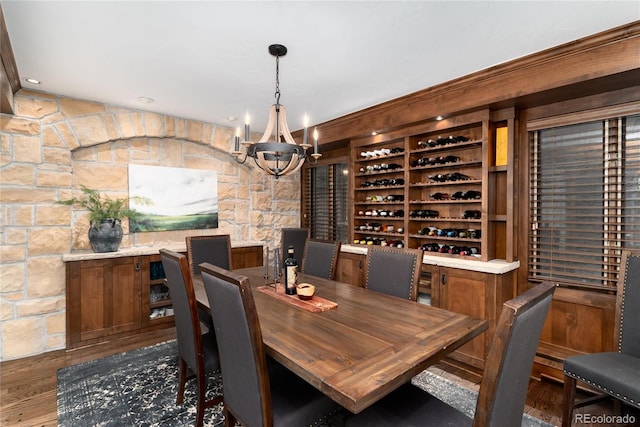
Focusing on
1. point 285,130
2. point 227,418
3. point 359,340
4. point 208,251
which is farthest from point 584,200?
point 208,251

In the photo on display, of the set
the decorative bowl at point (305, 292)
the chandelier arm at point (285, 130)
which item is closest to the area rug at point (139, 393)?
the decorative bowl at point (305, 292)

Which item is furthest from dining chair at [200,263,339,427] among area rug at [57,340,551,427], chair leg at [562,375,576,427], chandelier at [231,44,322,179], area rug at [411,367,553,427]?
chair leg at [562,375,576,427]

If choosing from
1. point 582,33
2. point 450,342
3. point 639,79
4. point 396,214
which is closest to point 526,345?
point 450,342

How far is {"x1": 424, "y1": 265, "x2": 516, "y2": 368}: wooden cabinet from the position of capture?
8.59 ft

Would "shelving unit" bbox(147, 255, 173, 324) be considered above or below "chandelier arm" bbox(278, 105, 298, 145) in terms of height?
below

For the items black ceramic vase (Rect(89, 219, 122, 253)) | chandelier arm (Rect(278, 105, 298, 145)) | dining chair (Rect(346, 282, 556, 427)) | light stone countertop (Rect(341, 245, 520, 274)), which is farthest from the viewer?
black ceramic vase (Rect(89, 219, 122, 253))

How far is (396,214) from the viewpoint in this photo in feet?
12.1

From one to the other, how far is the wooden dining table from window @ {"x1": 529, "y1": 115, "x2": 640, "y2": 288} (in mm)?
1504

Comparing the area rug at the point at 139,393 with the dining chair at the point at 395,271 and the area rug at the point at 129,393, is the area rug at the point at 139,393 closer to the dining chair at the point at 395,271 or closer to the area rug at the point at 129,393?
the area rug at the point at 129,393

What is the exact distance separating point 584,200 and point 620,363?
4.12ft

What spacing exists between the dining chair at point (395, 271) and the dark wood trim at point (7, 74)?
2810 millimetres

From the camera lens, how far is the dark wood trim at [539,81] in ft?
6.62

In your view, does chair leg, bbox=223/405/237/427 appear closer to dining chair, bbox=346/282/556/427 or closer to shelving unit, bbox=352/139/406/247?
dining chair, bbox=346/282/556/427

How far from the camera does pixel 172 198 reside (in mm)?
3947
